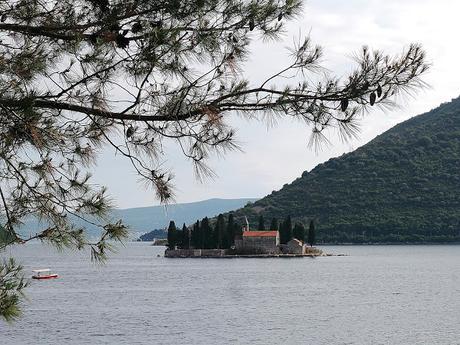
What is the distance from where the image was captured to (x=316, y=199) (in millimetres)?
169500

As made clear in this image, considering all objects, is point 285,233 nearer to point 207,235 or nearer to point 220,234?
point 220,234

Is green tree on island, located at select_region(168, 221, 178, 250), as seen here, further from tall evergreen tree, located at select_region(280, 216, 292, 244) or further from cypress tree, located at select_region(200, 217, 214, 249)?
tall evergreen tree, located at select_region(280, 216, 292, 244)

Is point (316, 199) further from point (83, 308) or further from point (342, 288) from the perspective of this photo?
point (83, 308)

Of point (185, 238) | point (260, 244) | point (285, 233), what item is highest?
point (285, 233)

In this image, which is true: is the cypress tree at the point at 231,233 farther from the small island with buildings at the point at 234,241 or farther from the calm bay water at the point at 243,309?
the calm bay water at the point at 243,309

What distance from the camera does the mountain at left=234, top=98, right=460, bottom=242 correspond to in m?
159

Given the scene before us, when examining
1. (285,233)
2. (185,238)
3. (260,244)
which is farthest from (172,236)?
(285,233)

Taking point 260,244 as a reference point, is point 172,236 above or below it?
above

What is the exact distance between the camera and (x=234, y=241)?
10875cm

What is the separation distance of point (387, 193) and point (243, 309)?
123m

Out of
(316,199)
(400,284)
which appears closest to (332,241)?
(316,199)

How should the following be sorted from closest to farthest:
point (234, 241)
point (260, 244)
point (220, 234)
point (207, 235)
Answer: point (220, 234), point (207, 235), point (234, 241), point (260, 244)

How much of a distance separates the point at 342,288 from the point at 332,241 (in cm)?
9612

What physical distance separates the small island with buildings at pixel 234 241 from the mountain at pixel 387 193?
46.7 metres
